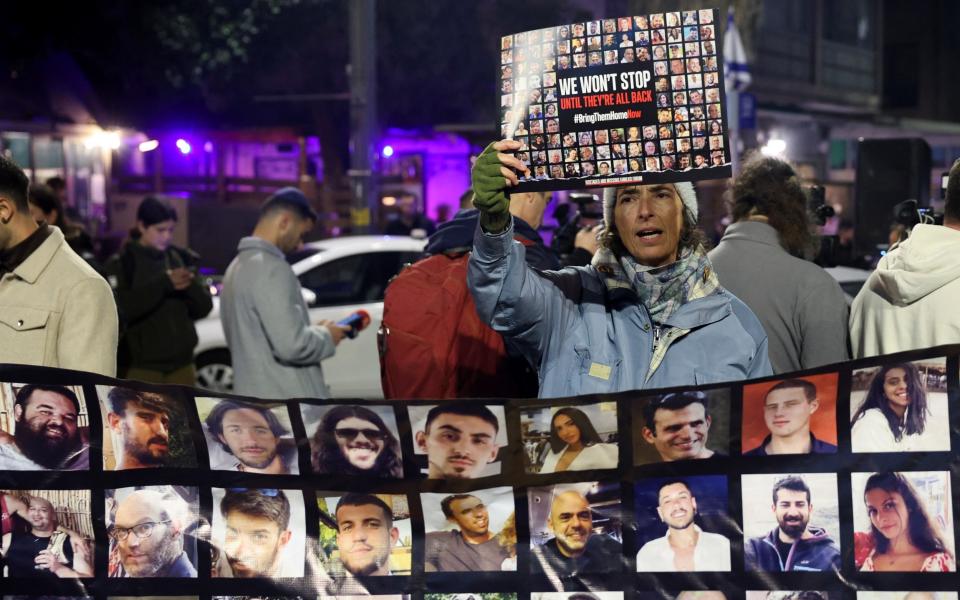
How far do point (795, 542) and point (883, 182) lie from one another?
16.6 ft

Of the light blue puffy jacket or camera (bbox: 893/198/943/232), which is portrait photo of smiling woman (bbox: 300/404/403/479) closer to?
the light blue puffy jacket

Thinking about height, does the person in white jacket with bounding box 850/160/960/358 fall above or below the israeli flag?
below

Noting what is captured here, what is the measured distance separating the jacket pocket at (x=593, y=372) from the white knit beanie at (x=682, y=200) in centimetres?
41

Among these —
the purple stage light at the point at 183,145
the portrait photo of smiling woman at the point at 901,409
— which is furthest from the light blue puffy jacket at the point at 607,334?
the purple stage light at the point at 183,145

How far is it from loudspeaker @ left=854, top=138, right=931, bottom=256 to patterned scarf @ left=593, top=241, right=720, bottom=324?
424cm

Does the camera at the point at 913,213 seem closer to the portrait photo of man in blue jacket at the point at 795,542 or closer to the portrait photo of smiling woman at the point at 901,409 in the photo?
the portrait photo of smiling woman at the point at 901,409

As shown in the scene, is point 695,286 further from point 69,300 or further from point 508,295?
point 69,300

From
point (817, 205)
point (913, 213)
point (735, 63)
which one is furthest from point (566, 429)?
point (735, 63)

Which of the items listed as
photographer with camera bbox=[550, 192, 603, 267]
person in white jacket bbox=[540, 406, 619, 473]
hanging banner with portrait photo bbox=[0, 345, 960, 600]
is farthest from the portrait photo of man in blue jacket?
photographer with camera bbox=[550, 192, 603, 267]

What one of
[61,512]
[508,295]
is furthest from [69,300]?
[508,295]

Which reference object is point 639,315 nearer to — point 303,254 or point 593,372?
point 593,372

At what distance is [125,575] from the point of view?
3436 millimetres

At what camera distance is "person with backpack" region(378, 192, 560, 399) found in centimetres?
453

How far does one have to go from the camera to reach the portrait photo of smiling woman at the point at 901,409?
11.0 feet
